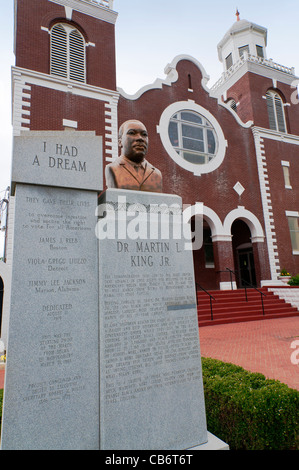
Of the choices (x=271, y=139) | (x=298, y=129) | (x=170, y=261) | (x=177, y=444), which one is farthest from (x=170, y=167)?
(x=177, y=444)

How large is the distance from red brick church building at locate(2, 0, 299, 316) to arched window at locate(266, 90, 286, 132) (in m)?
0.07

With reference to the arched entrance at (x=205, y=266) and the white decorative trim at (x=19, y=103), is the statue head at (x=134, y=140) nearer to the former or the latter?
the white decorative trim at (x=19, y=103)

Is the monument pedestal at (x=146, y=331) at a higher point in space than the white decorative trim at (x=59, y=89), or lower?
lower

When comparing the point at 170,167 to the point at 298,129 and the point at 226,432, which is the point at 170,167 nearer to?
the point at 298,129

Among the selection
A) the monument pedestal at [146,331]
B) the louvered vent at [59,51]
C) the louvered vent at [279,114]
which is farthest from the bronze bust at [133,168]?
the louvered vent at [279,114]

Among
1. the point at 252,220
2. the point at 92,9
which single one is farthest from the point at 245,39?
the point at 252,220

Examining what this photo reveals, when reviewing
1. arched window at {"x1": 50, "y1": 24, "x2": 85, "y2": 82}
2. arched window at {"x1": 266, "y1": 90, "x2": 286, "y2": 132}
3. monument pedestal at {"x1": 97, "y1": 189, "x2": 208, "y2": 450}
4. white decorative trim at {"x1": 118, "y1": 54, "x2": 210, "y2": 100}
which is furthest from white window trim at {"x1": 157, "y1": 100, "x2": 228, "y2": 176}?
monument pedestal at {"x1": 97, "y1": 189, "x2": 208, "y2": 450}

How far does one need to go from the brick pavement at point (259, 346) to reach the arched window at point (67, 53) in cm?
1282

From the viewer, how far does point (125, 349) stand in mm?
2902

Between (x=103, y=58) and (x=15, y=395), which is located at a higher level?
(x=103, y=58)

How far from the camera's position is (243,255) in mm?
20062

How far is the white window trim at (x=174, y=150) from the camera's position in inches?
623

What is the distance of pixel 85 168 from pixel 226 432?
3248mm

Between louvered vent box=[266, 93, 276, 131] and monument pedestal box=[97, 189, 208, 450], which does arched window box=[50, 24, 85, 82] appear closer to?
louvered vent box=[266, 93, 276, 131]
